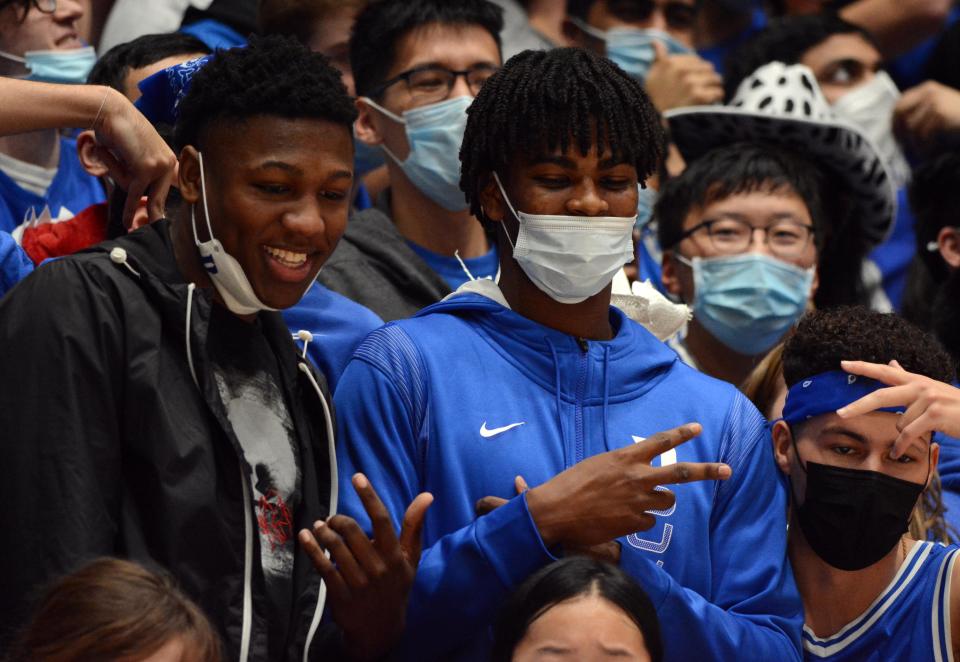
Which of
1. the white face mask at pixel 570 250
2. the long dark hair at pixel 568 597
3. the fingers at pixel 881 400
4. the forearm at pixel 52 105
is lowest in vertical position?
the long dark hair at pixel 568 597

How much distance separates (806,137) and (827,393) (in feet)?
7.92

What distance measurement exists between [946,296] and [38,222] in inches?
134

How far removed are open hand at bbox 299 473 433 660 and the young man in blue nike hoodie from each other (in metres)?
0.10

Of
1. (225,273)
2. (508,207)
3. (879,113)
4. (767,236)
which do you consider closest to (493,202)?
(508,207)

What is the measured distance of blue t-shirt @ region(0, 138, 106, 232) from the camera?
5.68 m

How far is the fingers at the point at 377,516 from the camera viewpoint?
363 centimetres

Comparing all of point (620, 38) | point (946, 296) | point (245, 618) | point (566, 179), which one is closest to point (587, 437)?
point (566, 179)

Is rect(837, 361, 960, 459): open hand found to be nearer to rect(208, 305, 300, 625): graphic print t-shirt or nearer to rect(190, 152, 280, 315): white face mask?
rect(208, 305, 300, 625): graphic print t-shirt

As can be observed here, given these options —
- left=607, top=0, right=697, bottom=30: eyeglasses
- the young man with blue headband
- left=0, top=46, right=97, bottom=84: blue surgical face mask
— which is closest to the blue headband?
the young man with blue headband

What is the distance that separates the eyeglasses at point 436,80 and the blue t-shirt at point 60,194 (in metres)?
1.17

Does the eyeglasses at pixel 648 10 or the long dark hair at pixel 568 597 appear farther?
the eyeglasses at pixel 648 10

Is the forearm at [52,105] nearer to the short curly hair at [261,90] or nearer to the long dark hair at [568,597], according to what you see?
the short curly hair at [261,90]

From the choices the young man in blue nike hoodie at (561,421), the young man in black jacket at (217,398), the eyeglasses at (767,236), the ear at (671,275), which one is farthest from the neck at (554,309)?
the ear at (671,275)

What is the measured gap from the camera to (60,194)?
233 inches
